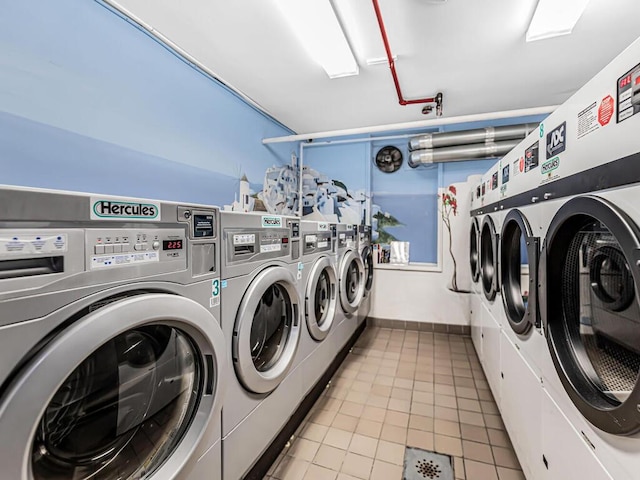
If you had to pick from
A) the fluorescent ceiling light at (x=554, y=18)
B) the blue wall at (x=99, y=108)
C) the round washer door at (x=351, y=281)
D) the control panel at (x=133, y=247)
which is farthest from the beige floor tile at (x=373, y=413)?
the fluorescent ceiling light at (x=554, y=18)

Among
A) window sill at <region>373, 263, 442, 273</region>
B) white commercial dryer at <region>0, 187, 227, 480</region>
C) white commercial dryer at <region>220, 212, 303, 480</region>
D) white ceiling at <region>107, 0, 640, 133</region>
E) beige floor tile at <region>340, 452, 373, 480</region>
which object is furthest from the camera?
window sill at <region>373, 263, 442, 273</region>

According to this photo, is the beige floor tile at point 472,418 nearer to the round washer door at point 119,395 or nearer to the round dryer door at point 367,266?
the round dryer door at point 367,266

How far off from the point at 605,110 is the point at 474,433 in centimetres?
194

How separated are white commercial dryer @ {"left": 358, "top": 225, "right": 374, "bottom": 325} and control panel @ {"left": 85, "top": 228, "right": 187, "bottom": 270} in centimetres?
255

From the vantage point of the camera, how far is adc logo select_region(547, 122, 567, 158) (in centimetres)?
107

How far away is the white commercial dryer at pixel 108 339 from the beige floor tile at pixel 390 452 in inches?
39.9

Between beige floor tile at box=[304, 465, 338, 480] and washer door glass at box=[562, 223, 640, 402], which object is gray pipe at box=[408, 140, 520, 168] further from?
beige floor tile at box=[304, 465, 338, 480]

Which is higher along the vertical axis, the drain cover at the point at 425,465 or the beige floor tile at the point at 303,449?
the beige floor tile at the point at 303,449

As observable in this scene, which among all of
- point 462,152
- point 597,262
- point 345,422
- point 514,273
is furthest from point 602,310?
point 462,152

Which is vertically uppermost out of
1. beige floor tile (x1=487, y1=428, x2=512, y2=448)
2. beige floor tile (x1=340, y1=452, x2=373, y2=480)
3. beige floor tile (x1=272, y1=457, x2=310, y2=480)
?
beige floor tile (x1=487, y1=428, x2=512, y2=448)

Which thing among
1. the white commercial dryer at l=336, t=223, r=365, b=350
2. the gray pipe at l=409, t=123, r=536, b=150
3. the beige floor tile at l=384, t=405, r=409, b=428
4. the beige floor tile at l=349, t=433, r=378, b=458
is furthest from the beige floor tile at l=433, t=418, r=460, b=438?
the gray pipe at l=409, t=123, r=536, b=150

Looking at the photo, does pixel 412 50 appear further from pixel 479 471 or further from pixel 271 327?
pixel 479 471

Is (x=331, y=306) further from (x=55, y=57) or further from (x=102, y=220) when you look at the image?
(x=55, y=57)

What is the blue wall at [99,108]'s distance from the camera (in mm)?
1460
